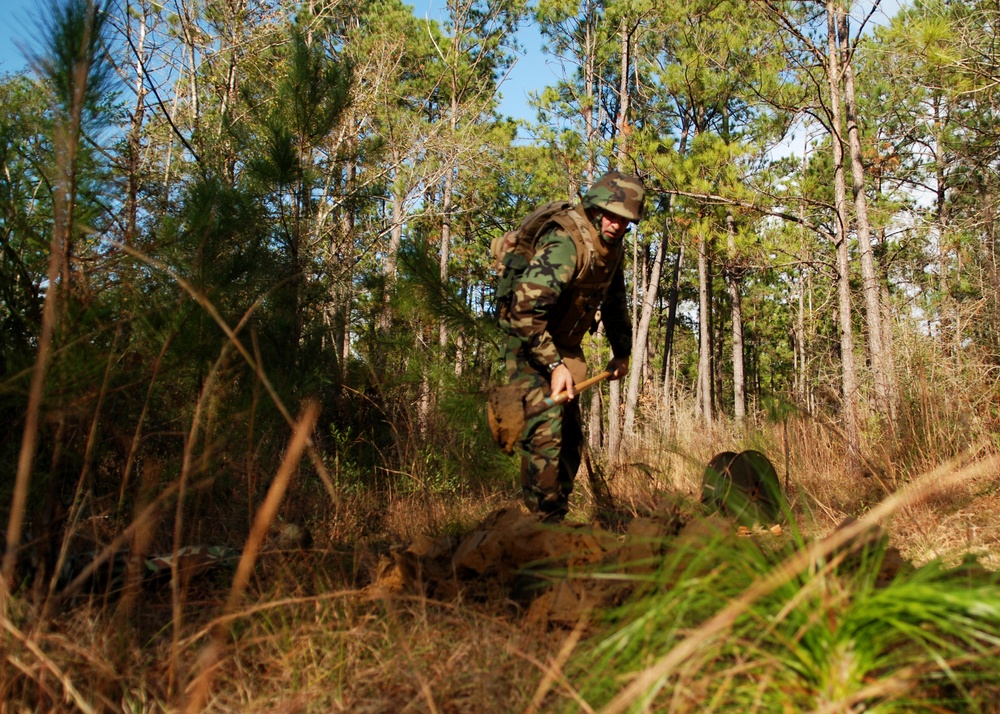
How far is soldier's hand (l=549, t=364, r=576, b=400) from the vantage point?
330 centimetres

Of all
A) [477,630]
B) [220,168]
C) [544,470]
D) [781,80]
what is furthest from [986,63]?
[477,630]

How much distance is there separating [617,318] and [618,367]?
281mm

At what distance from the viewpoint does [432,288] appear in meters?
5.34

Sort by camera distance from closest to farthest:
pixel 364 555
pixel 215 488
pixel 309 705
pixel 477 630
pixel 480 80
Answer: pixel 309 705
pixel 477 630
pixel 364 555
pixel 215 488
pixel 480 80

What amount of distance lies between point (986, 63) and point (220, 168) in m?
6.60

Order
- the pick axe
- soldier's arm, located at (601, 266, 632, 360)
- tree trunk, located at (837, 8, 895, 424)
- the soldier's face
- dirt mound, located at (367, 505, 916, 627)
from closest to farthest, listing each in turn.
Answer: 1. dirt mound, located at (367, 505, 916, 627)
2. the pick axe
3. the soldier's face
4. soldier's arm, located at (601, 266, 632, 360)
5. tree trunk, located at (837, 8, 895, 424)

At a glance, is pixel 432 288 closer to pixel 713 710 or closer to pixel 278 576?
pixel 278 576

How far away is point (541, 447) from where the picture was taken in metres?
3.51

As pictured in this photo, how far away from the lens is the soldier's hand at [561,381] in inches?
130

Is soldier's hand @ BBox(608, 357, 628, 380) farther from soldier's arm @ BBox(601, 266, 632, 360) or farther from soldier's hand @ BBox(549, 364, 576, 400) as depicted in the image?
soldier's hand @ BBox(549, 364, 576, 400)

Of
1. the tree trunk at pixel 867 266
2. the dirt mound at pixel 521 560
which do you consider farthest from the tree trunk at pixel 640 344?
the dirt mound at pixel 521 560

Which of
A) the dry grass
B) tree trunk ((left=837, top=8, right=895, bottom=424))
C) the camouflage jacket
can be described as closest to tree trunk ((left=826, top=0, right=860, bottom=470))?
tree trunk ((left=837, top=8, right=895, bottom=424))

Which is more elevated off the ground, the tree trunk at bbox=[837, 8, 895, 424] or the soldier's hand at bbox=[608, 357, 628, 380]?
the tree trunk at bbox=[837, 8, 895, 424]

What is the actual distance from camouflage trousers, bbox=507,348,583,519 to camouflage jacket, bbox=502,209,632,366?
0.38ft
